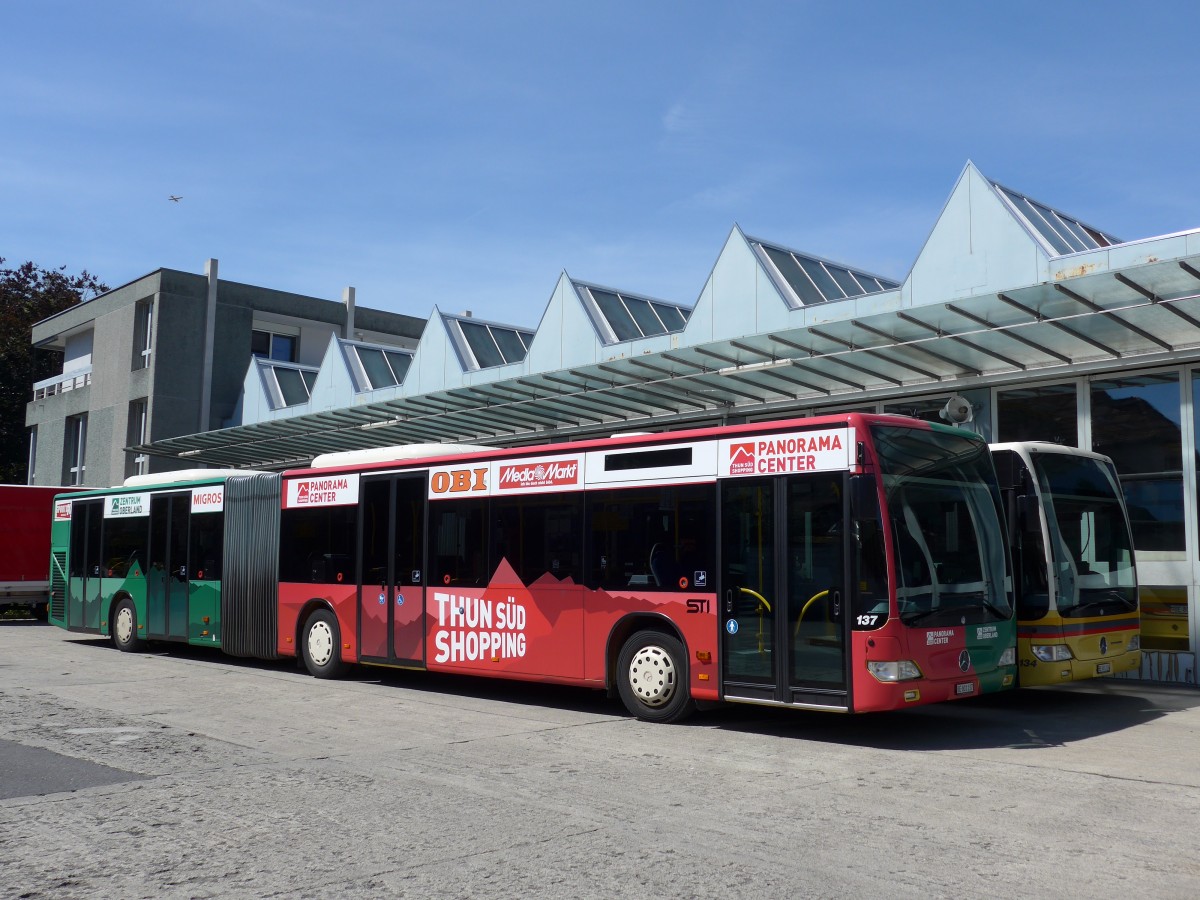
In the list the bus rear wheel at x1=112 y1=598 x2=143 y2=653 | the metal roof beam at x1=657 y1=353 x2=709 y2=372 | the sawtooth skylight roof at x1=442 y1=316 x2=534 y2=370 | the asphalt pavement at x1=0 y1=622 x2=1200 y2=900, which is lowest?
the asphalt pavement at x1=0 y1=622 x2=1200 y2=900

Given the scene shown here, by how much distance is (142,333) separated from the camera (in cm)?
3728

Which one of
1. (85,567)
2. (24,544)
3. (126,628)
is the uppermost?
(24,544)

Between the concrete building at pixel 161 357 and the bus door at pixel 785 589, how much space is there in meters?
25.1

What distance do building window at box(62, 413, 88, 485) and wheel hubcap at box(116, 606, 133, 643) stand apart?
23.1 metres

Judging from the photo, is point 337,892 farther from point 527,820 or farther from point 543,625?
point 543,625

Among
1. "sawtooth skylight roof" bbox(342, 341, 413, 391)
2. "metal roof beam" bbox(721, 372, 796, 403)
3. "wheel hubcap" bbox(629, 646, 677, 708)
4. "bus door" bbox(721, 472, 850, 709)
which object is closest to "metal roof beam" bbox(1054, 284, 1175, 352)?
"bus door" bbox(721, 472, 850, 709)

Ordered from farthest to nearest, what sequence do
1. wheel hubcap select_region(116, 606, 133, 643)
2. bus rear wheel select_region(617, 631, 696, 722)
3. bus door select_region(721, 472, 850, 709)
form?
wheel hubcap select_region(116, 606, 133, 643), bus rear wheel select_region(617, 631, 696, 722), bus door select_region(721, 472, 850, 709)

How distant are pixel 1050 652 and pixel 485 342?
16051 mm

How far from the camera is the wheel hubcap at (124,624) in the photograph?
1925 cm

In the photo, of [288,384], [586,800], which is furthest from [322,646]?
[288,384]

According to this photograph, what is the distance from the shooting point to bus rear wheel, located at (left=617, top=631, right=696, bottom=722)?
10719 millimetres

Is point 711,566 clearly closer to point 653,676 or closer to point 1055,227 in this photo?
point 653,676

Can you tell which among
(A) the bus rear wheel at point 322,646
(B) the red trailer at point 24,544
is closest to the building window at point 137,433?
(B) the red trailer at point 24,544

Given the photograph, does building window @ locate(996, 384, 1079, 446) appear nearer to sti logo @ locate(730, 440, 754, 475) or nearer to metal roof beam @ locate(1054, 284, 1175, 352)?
metal roof beam @ locate(1054, 284, 1175, 352)
